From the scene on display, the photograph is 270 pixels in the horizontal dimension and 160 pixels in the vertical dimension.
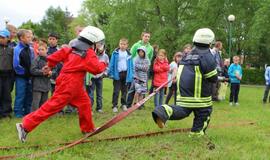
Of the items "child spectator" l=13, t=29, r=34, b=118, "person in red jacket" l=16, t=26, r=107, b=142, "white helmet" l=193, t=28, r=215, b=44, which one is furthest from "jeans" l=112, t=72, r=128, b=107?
"white helmet" l=193, t=28, r=215, b=44

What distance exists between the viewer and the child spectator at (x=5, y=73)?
29.5 feet

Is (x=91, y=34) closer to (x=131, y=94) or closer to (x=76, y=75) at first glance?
(x=76, y=75)

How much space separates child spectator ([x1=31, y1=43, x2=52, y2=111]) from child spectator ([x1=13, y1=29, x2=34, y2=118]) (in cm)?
15

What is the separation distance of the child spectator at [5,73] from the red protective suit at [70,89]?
76.8 inches

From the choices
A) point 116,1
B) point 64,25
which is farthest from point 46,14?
point 116,1

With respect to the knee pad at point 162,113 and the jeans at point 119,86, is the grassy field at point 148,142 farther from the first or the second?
the jeans at point 119,86

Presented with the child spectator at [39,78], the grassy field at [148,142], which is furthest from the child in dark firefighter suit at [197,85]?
the child spectator at [39,78]

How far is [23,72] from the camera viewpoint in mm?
9250

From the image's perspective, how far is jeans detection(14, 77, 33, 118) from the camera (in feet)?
30.9

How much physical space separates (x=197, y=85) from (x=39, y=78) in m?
3.76

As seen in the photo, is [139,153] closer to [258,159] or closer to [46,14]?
[258,159]

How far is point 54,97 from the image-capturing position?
7.02m

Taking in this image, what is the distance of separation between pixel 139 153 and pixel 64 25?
90.8m

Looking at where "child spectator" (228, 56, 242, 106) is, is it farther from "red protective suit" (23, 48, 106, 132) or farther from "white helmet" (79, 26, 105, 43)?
"white helmet" (79, 26, 105, 43)
